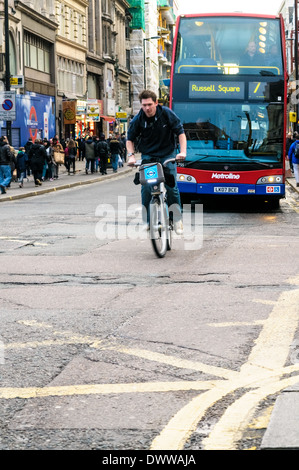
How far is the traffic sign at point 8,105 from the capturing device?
3206cm

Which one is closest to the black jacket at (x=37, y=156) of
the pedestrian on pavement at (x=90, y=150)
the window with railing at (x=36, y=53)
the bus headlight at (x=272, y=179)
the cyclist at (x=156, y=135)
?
the pedestrian on pavement at (x=90, y=150)

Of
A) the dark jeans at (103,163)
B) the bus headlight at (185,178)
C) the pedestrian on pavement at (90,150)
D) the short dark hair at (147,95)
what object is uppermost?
the short dark hair at (147,95)

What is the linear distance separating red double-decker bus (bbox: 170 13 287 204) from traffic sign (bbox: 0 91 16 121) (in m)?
13.2

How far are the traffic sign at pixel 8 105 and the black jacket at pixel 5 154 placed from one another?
10.5ft

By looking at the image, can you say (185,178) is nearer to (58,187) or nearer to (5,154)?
(5,154)

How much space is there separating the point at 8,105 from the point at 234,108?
14.2m

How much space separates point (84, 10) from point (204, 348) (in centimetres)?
6639

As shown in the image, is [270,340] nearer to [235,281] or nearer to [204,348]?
[204,348]

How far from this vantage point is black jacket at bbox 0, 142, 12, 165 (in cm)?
2882

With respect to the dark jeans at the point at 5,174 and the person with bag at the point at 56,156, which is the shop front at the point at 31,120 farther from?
the dark jeans at the point at 5,174

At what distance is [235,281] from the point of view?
9156 mm

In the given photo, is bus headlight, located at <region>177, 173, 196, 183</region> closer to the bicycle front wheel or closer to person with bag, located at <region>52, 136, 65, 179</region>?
the bicycle front wheel

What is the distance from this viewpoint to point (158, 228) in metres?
11.1
